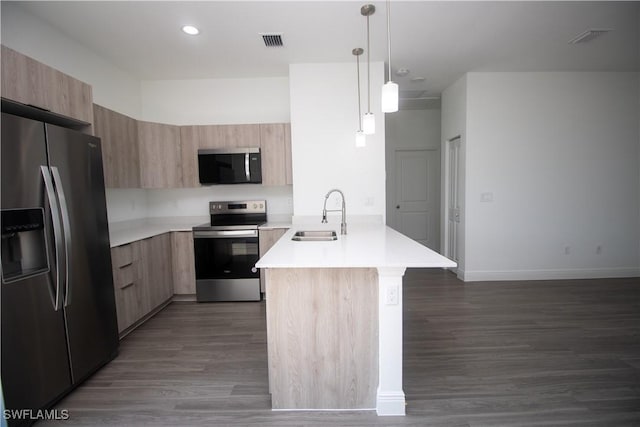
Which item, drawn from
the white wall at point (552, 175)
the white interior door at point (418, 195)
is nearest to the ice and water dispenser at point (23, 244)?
the white wall at point (552, 175)

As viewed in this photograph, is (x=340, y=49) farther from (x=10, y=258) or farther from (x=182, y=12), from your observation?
(x=10, y=258)

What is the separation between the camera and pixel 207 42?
276 cm

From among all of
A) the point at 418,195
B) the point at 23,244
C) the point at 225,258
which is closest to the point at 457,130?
the point at 418,195

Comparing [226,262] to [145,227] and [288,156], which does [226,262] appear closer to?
[145,227]

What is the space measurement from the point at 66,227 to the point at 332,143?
8.27 ft

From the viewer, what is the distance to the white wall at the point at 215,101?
3738 mm

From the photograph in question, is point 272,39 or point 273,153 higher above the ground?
point 272,39

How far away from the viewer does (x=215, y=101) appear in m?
3.75

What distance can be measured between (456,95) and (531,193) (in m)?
1.70

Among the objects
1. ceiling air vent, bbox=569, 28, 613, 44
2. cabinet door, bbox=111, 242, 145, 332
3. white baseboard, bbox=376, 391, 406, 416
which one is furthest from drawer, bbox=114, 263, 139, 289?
ceiling air vent, bbox=569, 28, 613, 44

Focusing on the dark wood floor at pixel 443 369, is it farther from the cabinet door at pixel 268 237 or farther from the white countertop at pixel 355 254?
the white countertop at pixel 355 254

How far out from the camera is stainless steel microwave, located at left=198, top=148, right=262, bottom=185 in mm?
3398

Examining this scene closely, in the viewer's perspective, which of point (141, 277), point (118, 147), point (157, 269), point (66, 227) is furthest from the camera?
point (157, 269)

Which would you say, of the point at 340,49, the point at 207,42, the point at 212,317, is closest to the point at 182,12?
the point at 207,42
